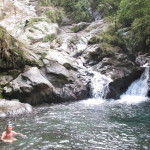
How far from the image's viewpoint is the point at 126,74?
2284 centimetres

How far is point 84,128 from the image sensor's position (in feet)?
38.9

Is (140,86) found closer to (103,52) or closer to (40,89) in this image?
(103,52)

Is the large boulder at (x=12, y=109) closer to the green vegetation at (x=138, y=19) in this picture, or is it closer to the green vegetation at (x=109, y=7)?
the green vegetation at (x=138, y=19)

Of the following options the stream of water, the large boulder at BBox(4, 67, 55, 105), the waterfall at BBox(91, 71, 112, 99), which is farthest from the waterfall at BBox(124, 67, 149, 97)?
the large boulder at BBox(4, 67, 55, 105)

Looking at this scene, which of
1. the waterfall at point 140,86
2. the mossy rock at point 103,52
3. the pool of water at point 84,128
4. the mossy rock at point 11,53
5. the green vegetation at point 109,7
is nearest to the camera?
the pool of water at point 84,128

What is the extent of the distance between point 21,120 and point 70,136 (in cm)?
378

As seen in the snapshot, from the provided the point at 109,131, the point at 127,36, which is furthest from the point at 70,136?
the point at 127,36

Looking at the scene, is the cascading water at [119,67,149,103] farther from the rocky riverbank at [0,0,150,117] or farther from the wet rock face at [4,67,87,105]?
the wet rock face at [4,67,87,105]

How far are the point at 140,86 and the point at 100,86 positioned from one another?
4.49m

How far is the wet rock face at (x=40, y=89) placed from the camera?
1711 cm

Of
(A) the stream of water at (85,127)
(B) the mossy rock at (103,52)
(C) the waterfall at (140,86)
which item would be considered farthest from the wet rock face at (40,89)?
(C) the waterfall at (140,86)

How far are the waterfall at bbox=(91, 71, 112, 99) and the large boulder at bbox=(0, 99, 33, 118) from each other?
25.9 ft

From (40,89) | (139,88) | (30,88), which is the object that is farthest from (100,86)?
(30,88)

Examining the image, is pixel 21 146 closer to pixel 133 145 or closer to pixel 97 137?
pixel 97 137
